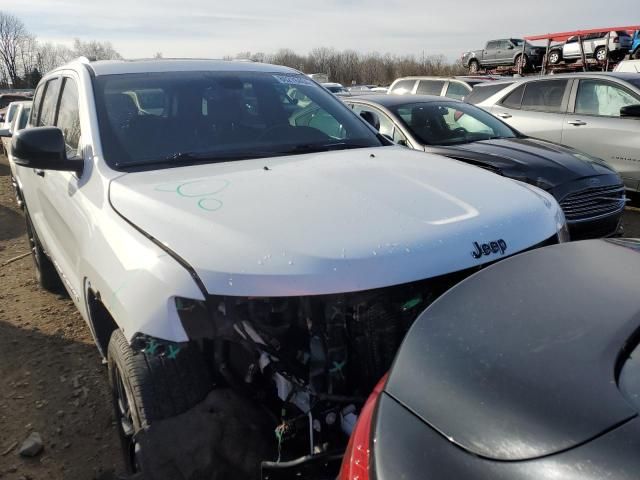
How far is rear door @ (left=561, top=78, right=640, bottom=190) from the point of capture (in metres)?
7.04

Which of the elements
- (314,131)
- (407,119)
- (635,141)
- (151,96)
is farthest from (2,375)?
(635,141)

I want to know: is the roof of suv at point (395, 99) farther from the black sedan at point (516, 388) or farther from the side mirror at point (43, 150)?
the black sedan at point (516, 388)

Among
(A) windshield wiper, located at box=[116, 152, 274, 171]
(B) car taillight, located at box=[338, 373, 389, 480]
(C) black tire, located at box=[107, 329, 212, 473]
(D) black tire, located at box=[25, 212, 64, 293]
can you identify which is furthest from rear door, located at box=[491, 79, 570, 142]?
(B) car taillight, located at box=[338, 373, 389, 480]

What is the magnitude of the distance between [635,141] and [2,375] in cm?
725

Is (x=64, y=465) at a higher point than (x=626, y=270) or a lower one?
lower

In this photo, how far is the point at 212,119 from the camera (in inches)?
120

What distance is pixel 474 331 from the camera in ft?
4.41

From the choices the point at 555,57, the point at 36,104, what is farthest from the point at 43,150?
the point at 555,57

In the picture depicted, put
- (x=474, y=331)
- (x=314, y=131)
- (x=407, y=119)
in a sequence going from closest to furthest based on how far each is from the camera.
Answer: (x=474, y=331) → (x=314, y=131) → (x=407, y=119)

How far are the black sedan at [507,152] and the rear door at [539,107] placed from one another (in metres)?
1.62

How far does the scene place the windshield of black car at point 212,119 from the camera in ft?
9.06

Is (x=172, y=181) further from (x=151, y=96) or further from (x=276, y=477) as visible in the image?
(x=276, y=477)

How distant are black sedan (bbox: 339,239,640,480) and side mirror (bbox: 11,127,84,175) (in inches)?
77.9

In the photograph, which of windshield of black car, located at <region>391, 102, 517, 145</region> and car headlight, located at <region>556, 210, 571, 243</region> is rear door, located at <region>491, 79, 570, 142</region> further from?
car headlight, located at <region>556, 210, 571, 243</region>
